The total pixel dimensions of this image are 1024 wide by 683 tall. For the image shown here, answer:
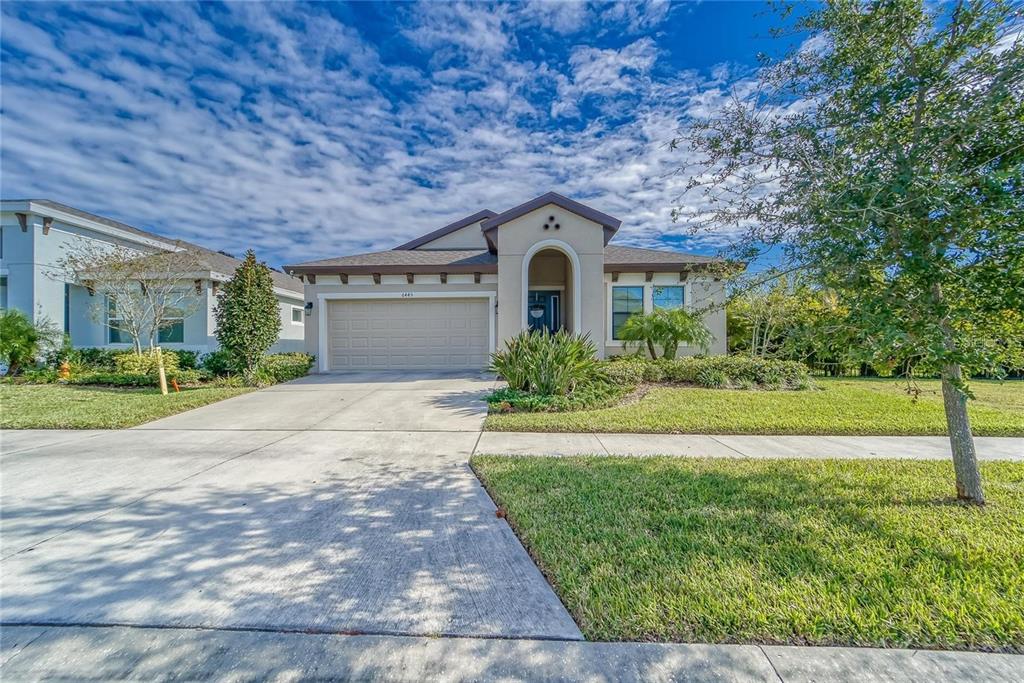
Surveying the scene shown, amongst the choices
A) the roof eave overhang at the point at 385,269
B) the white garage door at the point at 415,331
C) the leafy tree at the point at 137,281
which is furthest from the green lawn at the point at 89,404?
the roof eave overhang at the point at 385,269

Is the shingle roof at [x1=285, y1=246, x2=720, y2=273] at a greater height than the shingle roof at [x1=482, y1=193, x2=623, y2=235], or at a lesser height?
lesser

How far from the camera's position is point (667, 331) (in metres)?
11.9

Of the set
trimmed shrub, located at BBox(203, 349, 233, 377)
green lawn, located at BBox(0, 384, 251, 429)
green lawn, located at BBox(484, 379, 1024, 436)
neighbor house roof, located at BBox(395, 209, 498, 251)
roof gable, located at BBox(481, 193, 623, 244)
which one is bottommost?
green lawn, located at BBox(484, 379, 1024, 436)

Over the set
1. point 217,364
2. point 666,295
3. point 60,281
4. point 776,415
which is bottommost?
point 776,415

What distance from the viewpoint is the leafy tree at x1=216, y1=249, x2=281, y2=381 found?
10633 mm

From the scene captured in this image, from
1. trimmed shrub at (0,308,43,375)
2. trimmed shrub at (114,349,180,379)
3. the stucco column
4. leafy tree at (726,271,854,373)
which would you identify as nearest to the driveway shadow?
→ leafy tree at (726,271,854,373)

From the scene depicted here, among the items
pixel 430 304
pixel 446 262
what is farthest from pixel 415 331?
pixel 446 262

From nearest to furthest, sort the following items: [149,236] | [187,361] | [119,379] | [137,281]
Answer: [119,379]
[137,281]
[187,361]
[149,236]

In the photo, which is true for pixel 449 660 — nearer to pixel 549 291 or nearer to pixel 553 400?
pixel 553 400

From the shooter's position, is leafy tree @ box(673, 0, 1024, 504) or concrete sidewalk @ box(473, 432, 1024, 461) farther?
concrete sidewalk @ box(473, 432, 1024, 461)

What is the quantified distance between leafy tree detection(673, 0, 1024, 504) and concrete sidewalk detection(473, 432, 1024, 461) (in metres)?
1.82

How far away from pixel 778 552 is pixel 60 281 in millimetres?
20712

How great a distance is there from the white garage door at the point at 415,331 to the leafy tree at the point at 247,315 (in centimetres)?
259

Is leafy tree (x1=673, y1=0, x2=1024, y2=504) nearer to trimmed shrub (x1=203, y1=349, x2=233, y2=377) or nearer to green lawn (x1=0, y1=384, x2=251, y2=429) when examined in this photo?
green lawn (x1=0, y1=384, x2=251, y2=429)
